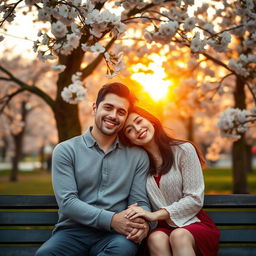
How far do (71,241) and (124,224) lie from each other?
1.42 feet

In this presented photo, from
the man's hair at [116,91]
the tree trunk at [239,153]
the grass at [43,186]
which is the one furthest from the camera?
the grass at [43,186]

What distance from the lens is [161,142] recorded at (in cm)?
346

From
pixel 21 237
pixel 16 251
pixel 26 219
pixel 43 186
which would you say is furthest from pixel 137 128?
pixel 43 186

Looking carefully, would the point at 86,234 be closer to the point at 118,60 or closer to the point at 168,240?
the point at 168,240

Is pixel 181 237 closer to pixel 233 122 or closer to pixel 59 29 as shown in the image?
pixel 59 29

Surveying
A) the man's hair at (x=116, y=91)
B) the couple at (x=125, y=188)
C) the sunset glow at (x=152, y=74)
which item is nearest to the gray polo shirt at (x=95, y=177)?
the couple at (x=125, y=188)

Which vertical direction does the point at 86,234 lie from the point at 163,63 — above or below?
below

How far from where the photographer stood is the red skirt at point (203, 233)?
309cm

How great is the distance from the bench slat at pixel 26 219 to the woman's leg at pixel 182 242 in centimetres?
110

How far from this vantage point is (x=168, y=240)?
307cm

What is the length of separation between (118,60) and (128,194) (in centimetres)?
110

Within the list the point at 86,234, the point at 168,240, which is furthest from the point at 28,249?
the point at 168,240

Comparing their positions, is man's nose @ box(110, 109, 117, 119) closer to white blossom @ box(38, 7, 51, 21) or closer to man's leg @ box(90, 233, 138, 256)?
man's leg @ box(90, 233, 138, 256)

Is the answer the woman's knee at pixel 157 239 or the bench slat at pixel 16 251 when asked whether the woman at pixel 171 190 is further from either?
the bench slat at pixel 16 251
